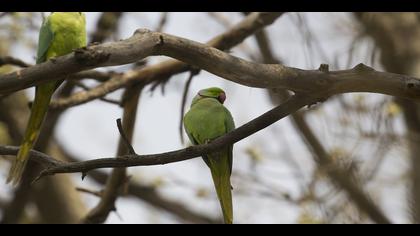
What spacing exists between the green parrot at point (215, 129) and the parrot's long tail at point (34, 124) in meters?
0.77

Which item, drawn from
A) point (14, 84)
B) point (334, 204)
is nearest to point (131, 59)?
point (14, 84)

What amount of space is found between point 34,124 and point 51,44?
18.5 inches

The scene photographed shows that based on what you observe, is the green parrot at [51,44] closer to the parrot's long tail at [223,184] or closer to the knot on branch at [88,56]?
the parrot's long tail at [223,184]

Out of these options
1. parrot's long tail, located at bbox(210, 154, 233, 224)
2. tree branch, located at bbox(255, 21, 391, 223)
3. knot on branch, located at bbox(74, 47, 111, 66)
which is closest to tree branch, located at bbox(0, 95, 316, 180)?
knot on branch, located at bbox(74, 47, 111, 66)

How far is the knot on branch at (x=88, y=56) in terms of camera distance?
2152 mm

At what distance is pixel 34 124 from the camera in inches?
130

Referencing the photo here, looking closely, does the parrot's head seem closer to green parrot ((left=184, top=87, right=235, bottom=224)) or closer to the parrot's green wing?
green parrot ((left=184, top=87, right=235, bottom=224))

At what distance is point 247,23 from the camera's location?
4.47 metres

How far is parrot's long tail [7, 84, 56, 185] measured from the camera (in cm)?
317

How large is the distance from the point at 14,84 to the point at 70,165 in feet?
1.31

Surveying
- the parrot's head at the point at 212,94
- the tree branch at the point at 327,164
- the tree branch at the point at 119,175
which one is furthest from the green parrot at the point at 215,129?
the tree branch at the point at 119,175

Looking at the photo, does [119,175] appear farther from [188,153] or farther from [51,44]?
[188,153]

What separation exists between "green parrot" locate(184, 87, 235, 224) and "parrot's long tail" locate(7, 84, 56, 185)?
773 mm
